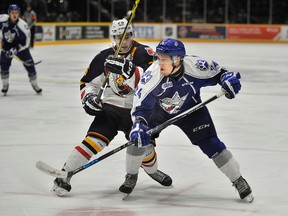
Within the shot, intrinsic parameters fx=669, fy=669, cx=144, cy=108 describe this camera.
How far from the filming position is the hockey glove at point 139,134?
403 centimetres

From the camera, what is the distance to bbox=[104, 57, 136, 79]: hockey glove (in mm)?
4219

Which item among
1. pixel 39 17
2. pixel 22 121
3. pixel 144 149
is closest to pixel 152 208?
pixel 144 149

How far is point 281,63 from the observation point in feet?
52.1

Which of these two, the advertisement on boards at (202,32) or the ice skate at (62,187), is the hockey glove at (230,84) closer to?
the ice skate at (62,187)

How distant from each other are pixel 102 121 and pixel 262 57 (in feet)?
45.1

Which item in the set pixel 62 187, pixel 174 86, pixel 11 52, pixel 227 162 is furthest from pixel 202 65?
pixel 11 52

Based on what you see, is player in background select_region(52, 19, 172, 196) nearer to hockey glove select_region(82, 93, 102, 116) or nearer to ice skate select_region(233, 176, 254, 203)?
hockey glove select_region(82, 93, 102, 116)

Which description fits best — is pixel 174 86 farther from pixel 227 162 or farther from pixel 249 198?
pixel 249 198

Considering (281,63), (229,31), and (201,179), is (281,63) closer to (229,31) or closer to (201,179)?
(229,31)

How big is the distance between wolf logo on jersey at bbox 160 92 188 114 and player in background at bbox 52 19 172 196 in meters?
0.28

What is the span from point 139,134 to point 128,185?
0.53 meters

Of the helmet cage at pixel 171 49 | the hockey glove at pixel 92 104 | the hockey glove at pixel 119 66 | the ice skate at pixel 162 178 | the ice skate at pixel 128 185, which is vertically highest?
the helmet cage at pixel 171 49

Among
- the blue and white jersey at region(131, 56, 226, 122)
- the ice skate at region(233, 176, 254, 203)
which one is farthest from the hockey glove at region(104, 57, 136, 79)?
the ice skate at region(233, 176, 254, 203)

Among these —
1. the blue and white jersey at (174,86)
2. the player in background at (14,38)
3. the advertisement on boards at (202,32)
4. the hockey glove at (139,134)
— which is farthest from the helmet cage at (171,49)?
the advertisement on boards at (202,32)
